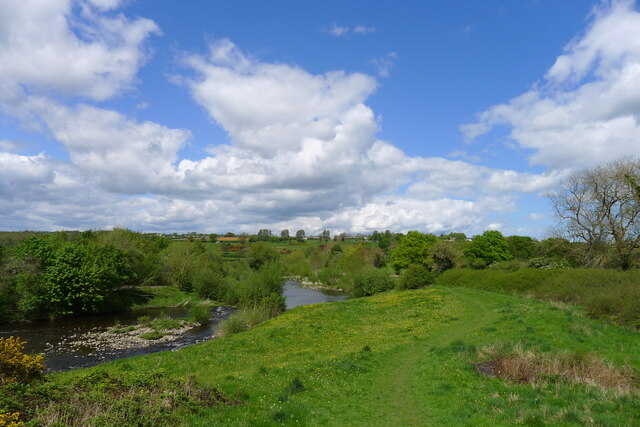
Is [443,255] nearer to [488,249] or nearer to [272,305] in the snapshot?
[488,249]

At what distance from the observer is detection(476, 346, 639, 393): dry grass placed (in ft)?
40.6

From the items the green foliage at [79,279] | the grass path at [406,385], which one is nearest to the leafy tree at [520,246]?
the grass path at [406,385]

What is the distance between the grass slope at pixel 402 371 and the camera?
1027 centimetres

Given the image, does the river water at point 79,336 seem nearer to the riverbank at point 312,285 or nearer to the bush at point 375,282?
the bush at point 375,282

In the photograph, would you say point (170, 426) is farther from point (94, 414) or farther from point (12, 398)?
point (12, 398)

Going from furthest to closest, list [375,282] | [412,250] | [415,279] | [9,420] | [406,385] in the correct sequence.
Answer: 1. [412,250]
2. [375,282]
3. [415,279]
4. [406,385]
5. [9,420]

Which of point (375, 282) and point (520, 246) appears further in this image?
point (520, 246)

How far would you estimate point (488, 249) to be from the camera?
7294 centimetres

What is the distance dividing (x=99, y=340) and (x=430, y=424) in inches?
1447

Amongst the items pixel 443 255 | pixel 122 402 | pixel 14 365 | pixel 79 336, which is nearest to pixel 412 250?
pixel 443 255

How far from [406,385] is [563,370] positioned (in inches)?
234

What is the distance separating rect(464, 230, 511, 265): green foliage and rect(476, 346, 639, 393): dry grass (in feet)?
202

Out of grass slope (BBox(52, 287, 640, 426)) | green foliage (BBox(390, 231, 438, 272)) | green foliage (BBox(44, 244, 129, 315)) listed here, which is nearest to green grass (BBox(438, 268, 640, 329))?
grass slope (BBox(52, 287, 640, 426))

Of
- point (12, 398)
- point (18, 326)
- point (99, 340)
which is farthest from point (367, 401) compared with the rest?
point (18, 326)
